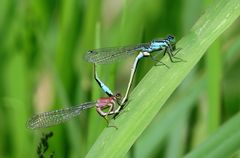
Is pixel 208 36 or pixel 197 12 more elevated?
pixel 197 12

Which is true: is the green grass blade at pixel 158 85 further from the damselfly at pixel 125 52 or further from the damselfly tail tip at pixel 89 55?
the damselfly tail tip at pixel 89 55

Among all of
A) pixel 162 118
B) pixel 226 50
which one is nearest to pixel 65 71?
pixel 162 118

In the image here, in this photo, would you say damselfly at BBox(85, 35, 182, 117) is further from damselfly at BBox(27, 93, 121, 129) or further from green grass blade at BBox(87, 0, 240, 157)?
green grass blade at BBox(87, 0, 240, 157)

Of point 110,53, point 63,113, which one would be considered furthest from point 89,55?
point 63,113

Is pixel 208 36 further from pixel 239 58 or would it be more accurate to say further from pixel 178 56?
pixel 239 58

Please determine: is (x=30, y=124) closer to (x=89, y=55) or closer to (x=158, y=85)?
(x=89, y=55)

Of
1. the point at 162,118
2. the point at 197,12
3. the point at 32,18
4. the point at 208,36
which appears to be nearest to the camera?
the point at 208,36
